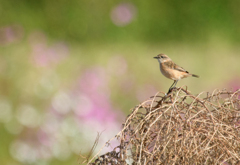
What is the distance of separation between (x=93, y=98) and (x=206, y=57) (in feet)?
7.68


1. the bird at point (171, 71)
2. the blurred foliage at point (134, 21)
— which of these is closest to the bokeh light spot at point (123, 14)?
the blurred foliage at point (134, 21)

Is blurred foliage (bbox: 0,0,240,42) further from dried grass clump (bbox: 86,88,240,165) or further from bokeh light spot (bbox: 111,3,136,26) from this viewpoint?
dried grass clump (bbox: 86,88,240,165)

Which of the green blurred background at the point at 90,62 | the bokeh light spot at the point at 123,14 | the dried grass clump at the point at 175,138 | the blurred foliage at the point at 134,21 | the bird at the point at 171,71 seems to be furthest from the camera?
the blurred foliage at the point at 134,21

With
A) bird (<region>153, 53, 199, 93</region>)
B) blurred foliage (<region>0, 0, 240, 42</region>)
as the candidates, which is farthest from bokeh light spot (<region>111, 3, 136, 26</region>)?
bird (<region>153, 53, 199, 93</region>)

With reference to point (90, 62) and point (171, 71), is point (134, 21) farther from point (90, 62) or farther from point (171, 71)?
point (171, 71)

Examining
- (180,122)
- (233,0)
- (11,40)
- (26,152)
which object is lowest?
(180,122)

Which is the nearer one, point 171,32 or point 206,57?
point 206,57

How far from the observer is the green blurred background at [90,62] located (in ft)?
11.6

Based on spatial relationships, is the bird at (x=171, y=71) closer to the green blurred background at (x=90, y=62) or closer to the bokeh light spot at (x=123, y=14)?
the green blurred background at (x=90, y=62)

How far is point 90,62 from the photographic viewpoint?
5184 mm

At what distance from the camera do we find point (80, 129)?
3.45m

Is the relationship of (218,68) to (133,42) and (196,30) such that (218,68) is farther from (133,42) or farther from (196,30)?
(196,30)

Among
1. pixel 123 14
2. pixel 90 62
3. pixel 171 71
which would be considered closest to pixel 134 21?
pixel 123 14

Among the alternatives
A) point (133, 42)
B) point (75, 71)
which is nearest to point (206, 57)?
point (133, 42)
